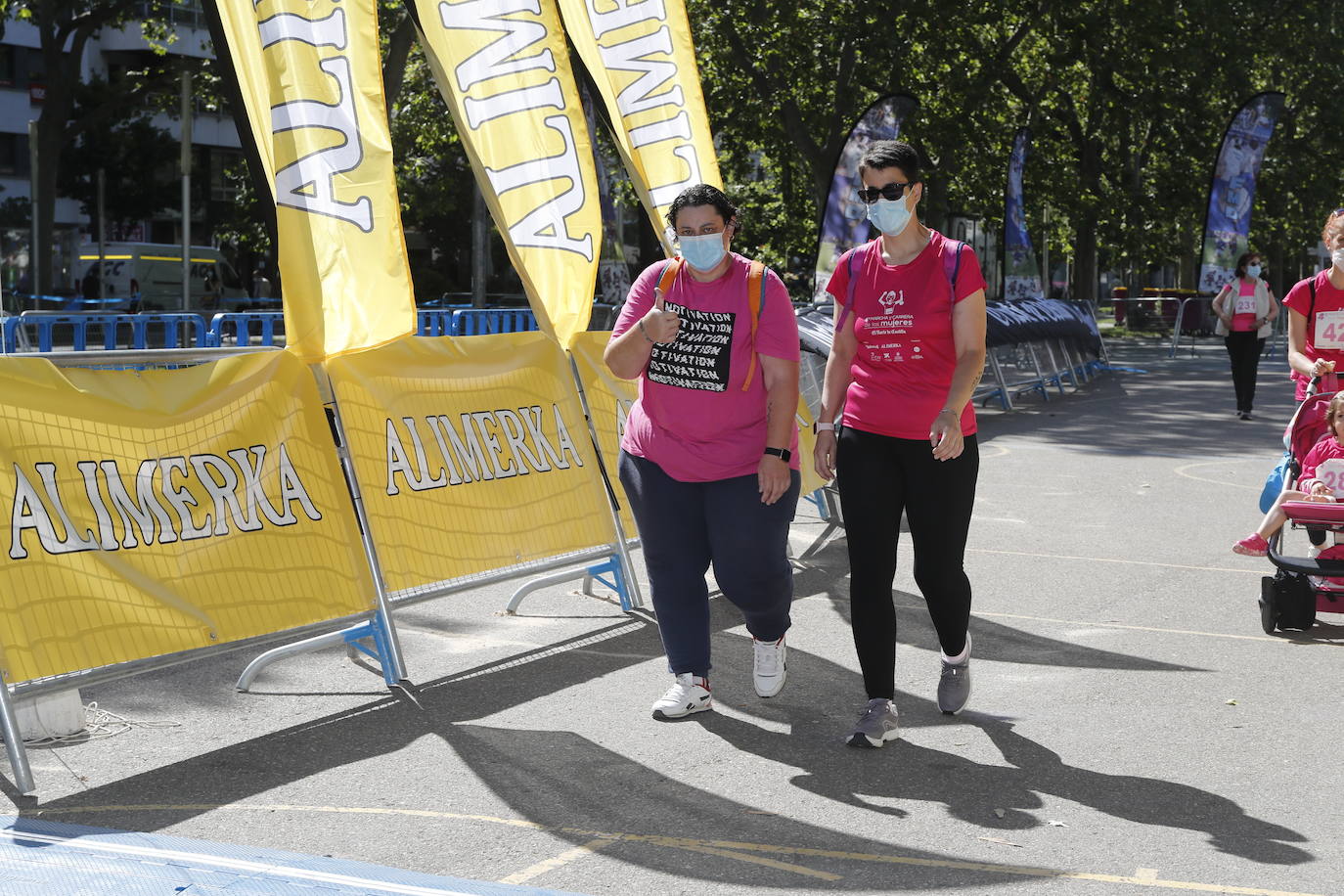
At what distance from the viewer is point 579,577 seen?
8.03 meters

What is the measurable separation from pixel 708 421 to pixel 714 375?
167mm

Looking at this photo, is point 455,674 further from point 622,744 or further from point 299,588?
point 622,744

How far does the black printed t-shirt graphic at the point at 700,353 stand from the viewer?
571 cm

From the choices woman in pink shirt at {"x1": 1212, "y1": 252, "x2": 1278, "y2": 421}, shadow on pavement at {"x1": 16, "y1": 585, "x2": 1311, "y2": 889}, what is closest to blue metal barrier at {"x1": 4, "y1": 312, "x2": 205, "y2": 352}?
shadow on pavement at {"x1": 16, "y1": 585, "x2": 1311, "y2": 889}

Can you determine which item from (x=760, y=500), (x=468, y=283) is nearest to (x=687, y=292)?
(x=760, y=500)

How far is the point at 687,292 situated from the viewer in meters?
5.82

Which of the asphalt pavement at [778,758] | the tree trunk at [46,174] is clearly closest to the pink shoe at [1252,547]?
the asphalt pavement at [778,758]

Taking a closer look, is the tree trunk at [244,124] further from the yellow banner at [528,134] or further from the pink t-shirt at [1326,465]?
the pink t-shirt at [1326,465]

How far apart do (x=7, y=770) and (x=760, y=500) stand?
273cm

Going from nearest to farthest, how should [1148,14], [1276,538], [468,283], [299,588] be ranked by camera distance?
[299,588]
[1276,538]
[1148,14]
[468,283]

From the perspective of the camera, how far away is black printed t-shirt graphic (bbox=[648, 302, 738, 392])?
5.71 m

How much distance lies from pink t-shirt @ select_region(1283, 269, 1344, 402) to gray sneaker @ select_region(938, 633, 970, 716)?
3.41 m

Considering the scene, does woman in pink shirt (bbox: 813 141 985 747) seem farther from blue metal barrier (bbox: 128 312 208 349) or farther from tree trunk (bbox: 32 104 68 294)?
tree trunk (bbox: 32 104 68 294)

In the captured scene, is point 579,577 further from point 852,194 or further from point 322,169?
point 852,194
